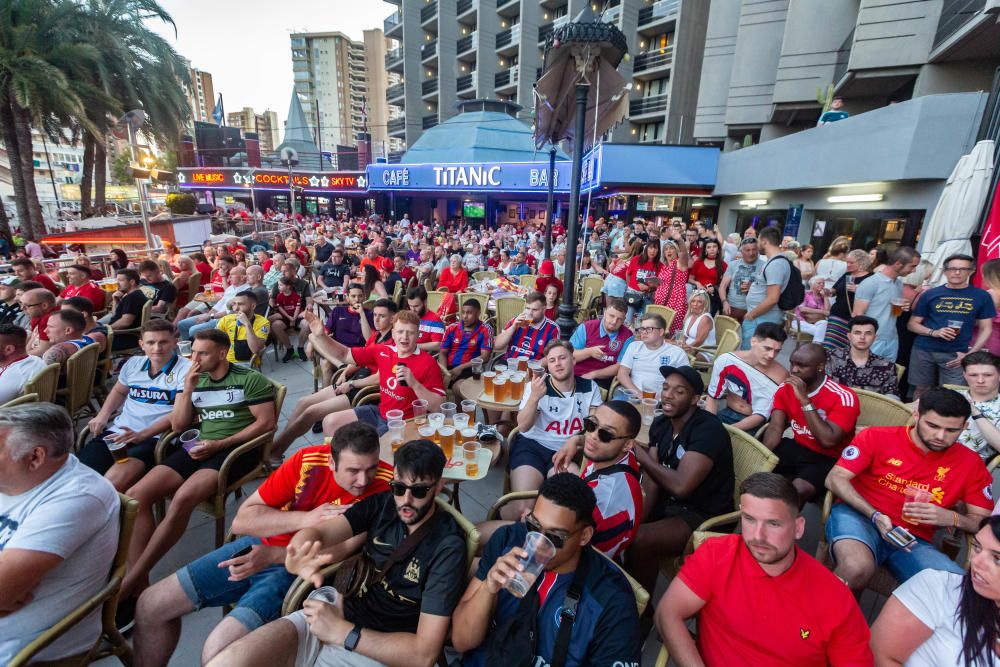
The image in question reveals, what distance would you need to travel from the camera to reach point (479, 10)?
93.0ft

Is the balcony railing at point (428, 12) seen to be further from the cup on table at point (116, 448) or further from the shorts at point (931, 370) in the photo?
the cup on table at point (116, 448)

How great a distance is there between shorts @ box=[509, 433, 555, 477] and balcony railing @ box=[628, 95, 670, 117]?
23234mm

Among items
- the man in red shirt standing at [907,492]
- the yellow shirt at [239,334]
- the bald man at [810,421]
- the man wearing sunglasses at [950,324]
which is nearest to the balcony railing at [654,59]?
the man wearing sunglasses at [950,324]

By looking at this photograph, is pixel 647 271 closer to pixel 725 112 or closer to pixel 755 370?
pixel 755 370

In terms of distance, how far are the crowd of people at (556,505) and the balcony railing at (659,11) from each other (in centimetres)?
2326

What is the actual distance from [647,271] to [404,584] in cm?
578

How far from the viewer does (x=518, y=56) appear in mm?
27781

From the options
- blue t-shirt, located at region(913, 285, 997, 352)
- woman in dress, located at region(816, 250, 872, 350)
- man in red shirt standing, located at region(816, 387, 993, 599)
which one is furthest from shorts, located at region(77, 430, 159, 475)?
blue t-shirt, located at region(913, 285, 997, 352)

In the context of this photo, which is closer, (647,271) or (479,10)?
(647,271)

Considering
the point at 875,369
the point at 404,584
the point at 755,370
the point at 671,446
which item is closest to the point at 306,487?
the point at 404,584

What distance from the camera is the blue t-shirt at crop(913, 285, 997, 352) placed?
145 inches

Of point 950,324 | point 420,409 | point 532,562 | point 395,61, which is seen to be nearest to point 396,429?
point 420,409

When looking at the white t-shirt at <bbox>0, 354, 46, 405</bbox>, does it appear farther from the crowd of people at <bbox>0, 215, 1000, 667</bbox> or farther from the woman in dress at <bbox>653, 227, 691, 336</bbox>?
the woman in dress at <bbox>653, 227, 691, 336</bbox>

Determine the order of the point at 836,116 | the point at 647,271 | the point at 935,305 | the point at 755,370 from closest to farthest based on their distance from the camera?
the point at 755,370 → the point at 935,305 → the point at 647,271 → the point at 836,116
